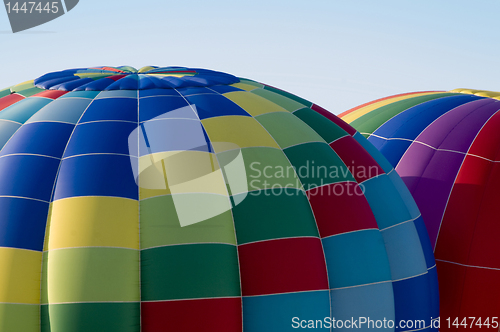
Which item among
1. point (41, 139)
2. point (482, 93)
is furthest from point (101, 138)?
point (482, 93)

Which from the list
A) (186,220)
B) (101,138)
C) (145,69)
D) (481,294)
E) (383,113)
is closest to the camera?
(186,220)

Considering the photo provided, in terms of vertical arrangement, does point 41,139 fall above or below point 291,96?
above

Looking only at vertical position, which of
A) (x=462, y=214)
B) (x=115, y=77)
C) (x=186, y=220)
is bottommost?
(x=462, y=214)

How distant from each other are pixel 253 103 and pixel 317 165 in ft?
3.08

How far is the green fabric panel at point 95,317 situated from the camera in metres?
4.19

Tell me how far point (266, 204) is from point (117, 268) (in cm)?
132

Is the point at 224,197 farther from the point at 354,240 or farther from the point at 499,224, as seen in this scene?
the point at 499,224

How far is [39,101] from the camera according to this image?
17.8 ft

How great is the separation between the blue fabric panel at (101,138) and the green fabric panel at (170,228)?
55 centimetres

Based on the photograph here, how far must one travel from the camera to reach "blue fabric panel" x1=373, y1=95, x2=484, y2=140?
8203 millimetres

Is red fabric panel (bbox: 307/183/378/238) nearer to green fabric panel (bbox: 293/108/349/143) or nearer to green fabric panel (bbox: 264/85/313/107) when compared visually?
green fabric panel (bbox: 293/108/349/143)

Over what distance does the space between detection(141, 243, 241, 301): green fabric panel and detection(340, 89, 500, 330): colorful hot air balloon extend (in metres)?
3.84

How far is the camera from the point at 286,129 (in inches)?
212

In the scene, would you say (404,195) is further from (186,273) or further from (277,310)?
(186,273)
